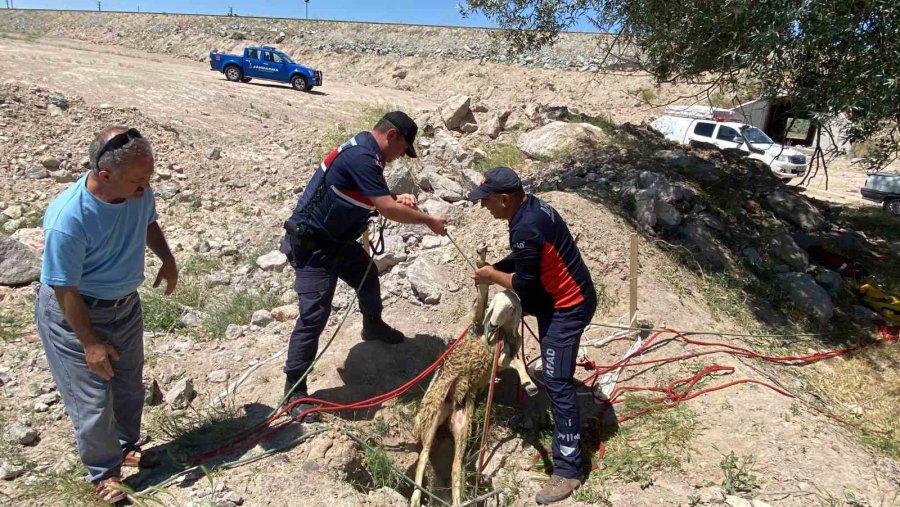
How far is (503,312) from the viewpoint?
337cm

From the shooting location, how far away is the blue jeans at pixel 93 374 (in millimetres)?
2525

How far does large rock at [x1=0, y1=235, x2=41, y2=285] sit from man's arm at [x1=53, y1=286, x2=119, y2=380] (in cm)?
375

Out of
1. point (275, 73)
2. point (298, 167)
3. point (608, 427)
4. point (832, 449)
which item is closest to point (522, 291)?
point (608, 427)

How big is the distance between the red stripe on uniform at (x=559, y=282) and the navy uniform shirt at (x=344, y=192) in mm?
997

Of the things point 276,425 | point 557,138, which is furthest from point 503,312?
point 557,138

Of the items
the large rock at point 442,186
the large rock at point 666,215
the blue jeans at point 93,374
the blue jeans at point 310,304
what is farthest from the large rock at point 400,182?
the blue jeans at point 93,374

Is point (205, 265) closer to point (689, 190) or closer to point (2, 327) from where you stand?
point (2, 327)

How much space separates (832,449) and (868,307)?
3811 millimetres

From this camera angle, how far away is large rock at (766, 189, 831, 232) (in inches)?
297

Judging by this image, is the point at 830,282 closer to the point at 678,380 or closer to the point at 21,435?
the point at 678,380

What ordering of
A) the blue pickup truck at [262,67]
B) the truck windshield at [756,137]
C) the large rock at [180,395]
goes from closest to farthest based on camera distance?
1. the large rock at [180,395]
2. the truck windshield at [756,137]
3. the blue pickup truck at [262,67]

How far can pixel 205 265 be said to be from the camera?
6.14m

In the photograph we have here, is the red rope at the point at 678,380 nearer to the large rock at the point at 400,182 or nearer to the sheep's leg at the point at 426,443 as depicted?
the sheep's leg at the point at 426,443

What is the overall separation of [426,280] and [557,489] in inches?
89.3
